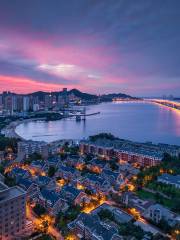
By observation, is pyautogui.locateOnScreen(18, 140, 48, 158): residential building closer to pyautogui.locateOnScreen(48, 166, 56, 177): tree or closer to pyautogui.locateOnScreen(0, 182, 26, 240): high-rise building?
pyautogui.locateOnScreen(48, 166, 56, 177): tree

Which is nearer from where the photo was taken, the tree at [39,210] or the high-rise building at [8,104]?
the tree at [39,210]

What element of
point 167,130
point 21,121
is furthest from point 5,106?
point 167,130

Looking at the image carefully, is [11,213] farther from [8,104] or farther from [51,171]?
[8,104]

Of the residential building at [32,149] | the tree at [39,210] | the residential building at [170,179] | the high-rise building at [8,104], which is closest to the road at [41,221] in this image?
the tree at [39,210]

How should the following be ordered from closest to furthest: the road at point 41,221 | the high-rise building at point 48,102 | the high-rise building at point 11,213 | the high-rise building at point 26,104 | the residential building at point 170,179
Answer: the high-rise building at point 11,213
the road at point 41,221
the residential building at point 170,179
the high-rise building at point 26,104
the high-rise building at point 48,102

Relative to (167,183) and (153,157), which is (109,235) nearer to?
(167,183)

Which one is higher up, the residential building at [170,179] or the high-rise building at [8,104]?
the high-rise building at [8,104]

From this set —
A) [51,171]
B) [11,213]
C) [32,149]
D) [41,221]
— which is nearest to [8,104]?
[32,149]

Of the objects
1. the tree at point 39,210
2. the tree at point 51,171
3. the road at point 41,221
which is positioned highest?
the tree at point 51,171

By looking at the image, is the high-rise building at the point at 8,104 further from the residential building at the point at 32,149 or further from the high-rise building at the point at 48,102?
the residential building at the point at 32,149
